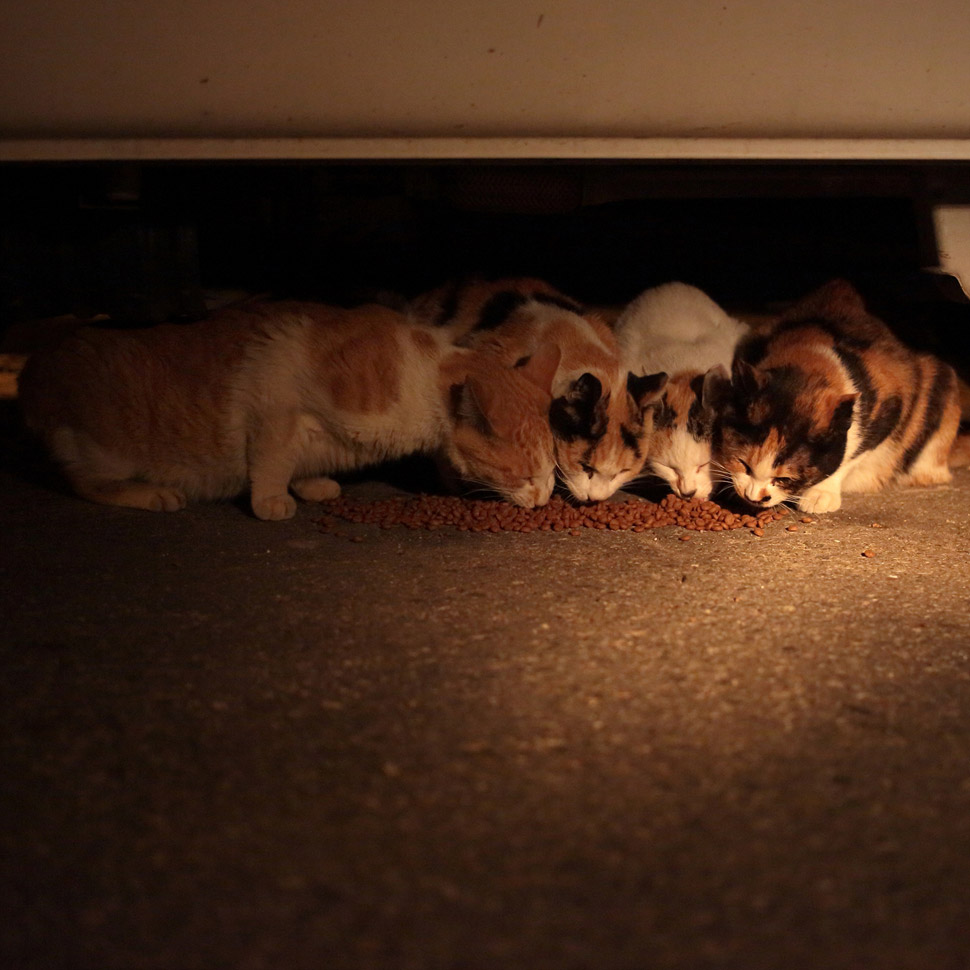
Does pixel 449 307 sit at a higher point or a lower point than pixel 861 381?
higher

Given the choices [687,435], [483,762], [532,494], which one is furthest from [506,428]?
[483,762]

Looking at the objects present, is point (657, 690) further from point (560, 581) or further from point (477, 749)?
point (560, 581)

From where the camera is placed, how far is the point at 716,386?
2.92 meters

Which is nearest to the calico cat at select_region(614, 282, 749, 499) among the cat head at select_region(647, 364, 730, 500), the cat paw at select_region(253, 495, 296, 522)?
the cat head at select_region(647, 364, 730, 500)

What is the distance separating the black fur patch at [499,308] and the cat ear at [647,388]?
61 centimetres

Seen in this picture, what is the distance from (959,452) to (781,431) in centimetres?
105

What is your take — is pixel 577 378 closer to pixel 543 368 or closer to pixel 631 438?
pixel 543 368

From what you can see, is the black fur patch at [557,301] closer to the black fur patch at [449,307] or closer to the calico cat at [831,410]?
the black fur patch at [449,307]

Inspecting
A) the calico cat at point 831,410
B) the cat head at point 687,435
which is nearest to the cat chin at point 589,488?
the cat head at point 687,435

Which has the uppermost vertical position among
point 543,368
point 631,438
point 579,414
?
point 543,368

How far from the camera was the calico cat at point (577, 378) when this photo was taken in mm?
2883

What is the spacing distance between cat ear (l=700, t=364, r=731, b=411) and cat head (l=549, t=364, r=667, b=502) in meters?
0.14

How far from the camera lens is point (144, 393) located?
2887 mm

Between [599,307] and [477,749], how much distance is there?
9.57 ft
